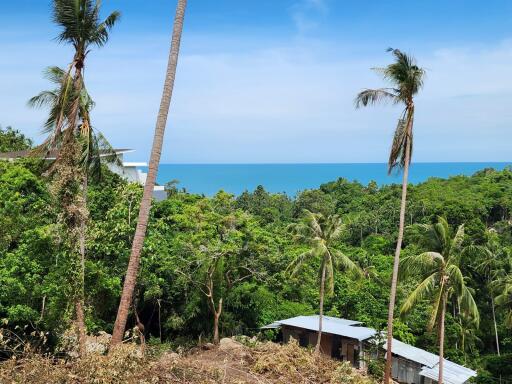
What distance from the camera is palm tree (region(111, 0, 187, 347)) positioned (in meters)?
9.72

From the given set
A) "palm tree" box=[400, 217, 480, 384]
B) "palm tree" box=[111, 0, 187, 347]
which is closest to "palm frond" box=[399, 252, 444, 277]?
"palm tree" box=[400, 217, 480, 384]

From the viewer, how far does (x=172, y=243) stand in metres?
21.2

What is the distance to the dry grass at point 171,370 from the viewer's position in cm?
750

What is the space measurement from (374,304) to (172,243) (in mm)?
14685

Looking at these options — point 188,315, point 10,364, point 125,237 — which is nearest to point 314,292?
point 188,315

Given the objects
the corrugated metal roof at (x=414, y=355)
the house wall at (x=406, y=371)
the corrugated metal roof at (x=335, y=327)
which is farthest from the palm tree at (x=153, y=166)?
the house wall at (x=406, y=371)

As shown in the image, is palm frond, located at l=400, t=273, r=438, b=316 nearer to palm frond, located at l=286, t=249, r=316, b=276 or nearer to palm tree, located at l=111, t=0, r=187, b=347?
palm frond, located at l=286, t=249, r=316, b=276

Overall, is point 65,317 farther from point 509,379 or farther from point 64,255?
point 509,379

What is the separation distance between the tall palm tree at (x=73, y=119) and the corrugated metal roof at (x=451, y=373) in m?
14.4

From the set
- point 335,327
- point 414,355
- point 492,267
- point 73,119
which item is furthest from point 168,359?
point 492,267

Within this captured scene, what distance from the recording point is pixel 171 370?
8.40 metres

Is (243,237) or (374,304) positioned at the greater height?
(243,237)

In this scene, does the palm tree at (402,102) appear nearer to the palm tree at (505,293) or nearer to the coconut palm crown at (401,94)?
the coconut palm crown at (401,94)

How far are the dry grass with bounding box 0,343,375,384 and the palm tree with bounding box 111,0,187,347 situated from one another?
1.39 meters
